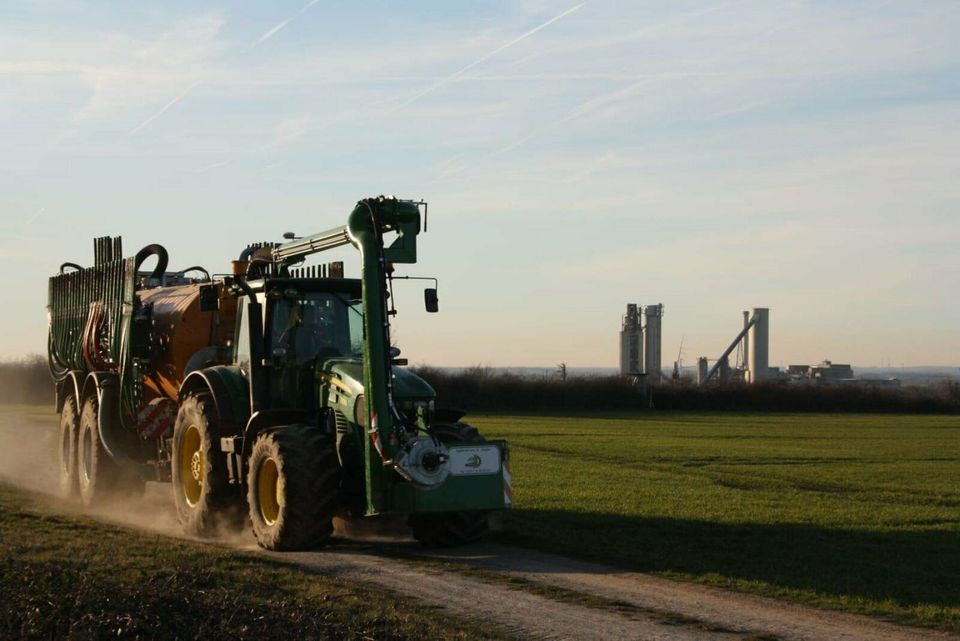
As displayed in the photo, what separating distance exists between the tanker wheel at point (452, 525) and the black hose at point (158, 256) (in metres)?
7.39

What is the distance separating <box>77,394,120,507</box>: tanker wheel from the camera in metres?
19.2

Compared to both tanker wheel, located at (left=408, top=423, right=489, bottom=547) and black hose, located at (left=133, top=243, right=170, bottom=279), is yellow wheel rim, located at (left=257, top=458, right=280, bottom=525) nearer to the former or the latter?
tanker wheel, located at (left=408, top=423, right=489, bottom=547)

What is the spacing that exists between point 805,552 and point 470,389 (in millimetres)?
60171

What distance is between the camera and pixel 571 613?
10555mm

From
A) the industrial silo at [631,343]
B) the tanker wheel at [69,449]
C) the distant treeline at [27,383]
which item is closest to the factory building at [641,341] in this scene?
the industrial silo at [631,343]

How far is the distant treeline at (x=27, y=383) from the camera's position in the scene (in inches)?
2790

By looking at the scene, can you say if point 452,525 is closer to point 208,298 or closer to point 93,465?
point 208,298

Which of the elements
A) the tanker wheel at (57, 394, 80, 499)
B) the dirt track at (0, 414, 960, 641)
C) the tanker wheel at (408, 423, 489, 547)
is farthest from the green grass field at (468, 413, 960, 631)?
the tanker wheel at (57, 394, 80, 499)

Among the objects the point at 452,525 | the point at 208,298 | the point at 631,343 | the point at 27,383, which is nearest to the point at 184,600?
the point at 452,525

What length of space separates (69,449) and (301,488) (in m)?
9.61

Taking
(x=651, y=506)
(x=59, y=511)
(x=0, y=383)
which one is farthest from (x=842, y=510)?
(x=0, y=383)

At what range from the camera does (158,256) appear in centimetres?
1989

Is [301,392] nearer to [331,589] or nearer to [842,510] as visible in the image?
[331,589]

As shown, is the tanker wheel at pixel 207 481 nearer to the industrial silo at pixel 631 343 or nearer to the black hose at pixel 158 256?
the black hose at pixel 158 256
